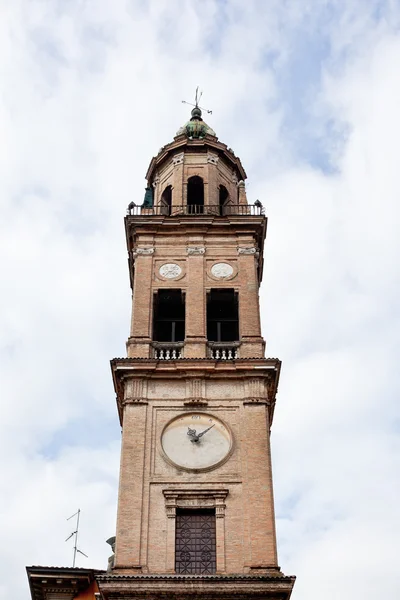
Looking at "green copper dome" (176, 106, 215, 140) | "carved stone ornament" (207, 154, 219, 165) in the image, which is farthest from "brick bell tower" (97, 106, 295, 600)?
"green copper dome" (176, 106, 215, 140)

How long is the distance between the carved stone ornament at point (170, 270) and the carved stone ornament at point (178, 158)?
6.90m

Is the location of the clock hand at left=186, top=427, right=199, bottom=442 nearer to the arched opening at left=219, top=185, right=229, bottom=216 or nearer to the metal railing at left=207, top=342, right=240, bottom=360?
the metal railing at left=207, top=342, right=240, bottom=360

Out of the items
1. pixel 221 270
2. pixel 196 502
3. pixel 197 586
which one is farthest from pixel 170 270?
pixel 197 586

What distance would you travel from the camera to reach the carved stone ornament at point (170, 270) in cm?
3332

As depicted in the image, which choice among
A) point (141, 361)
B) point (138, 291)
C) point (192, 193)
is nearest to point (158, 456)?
point (141, 361)

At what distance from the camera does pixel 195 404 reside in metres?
29.0

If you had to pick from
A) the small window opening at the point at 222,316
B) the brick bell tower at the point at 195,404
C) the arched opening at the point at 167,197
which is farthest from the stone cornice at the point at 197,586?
the arched opening at the point at 167,197

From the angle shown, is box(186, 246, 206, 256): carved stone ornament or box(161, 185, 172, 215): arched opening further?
box(161, 185, 172, 215): arched opening

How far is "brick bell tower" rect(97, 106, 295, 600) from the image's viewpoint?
83.0 ft

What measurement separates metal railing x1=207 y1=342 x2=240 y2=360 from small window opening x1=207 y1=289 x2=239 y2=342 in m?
1.11

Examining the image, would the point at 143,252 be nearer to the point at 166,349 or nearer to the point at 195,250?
the point at 195,250

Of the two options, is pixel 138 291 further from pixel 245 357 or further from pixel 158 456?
pixel 158 456

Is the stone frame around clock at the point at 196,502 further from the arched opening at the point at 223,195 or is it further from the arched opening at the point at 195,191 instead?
the arched opening at the point at 223,195

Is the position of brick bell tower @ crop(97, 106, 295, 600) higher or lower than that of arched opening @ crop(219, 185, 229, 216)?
lower
